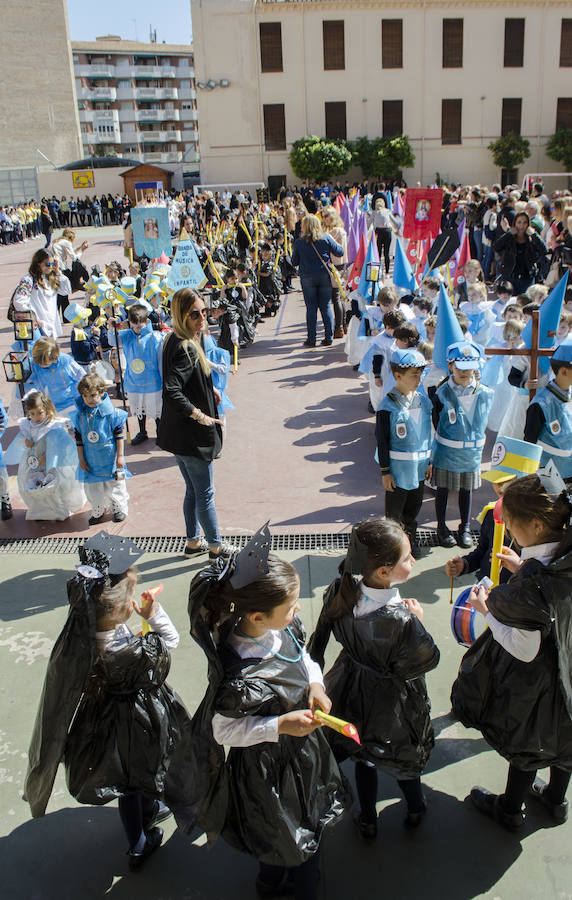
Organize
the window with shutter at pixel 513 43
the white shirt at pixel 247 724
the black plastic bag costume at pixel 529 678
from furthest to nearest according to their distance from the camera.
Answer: the window with shutter at pixel 513 43 → the black plastic bag costume at pixel 529 678 → the white shirt at pixel 247 724

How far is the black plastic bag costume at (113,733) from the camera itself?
2562 millimetres

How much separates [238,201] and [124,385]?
18717 millimetres

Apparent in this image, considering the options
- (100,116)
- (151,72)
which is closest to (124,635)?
(100,116)

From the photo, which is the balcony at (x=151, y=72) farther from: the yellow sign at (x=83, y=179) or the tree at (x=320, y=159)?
the tree at (x=320, y=159)

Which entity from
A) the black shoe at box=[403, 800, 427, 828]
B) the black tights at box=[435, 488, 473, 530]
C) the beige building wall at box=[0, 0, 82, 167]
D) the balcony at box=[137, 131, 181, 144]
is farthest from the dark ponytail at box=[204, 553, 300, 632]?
the balcony at box=[137, 131, 181, 144]

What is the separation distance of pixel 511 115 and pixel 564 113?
2.55 metres

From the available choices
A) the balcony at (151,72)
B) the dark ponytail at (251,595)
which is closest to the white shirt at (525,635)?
the dark ponytail at (251,595)

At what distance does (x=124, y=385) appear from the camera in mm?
7762

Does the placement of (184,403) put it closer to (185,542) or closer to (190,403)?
(190,403)

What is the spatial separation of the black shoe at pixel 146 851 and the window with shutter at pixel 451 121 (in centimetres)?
3748

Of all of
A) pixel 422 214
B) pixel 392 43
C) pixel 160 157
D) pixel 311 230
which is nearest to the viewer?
pixel 311 230

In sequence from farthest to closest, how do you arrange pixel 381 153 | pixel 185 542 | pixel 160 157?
pixel 160 157, pixel 381 153, pixel 185 542

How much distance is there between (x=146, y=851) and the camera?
278 cm

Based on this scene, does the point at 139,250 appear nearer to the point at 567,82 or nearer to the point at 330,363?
the point at 330,363
